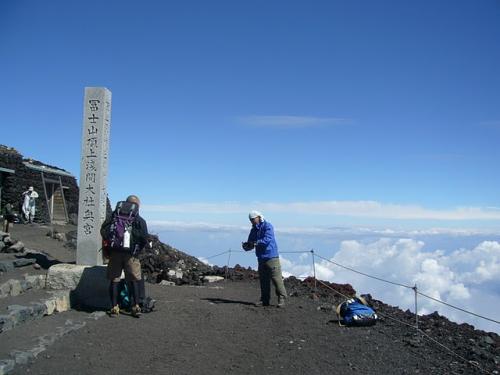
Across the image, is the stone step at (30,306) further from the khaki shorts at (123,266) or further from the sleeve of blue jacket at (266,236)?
the sleeve of blue jacket at (266,236)

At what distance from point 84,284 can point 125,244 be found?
5.40 feet

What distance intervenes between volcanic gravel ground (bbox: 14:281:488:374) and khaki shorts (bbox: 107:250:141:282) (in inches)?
26.6

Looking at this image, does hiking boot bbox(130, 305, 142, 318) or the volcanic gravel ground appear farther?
hiking boot bbox(130, 305, 142, 318)

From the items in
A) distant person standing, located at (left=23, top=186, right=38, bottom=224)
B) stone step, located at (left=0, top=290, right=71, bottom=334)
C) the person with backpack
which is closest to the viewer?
stone step, located at (left=0, top=290, right=71, bottom=334)

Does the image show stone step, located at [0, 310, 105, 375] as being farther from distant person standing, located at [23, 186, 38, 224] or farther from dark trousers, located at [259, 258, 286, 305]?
distant person standing, located at [23, 186, 38, 224]

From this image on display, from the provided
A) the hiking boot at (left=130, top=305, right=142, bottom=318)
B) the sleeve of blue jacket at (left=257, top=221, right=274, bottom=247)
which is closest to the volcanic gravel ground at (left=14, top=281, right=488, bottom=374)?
the hiking boot at (left=130, top=305, right=142, bottom=318)

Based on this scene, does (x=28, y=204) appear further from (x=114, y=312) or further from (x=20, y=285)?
(x=114, y=312)

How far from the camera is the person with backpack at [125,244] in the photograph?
7.69 m

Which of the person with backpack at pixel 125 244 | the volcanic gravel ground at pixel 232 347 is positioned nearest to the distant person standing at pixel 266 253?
the volcanic gravel ground at pixel 232 347

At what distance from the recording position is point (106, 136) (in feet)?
30.7

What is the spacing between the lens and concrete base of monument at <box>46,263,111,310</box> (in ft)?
28.1

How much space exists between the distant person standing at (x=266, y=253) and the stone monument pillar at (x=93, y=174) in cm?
298

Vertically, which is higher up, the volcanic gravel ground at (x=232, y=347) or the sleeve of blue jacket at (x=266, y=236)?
the sleeve of blue jacket at (x=266, y=236)

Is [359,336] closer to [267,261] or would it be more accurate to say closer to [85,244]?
[267,261]
